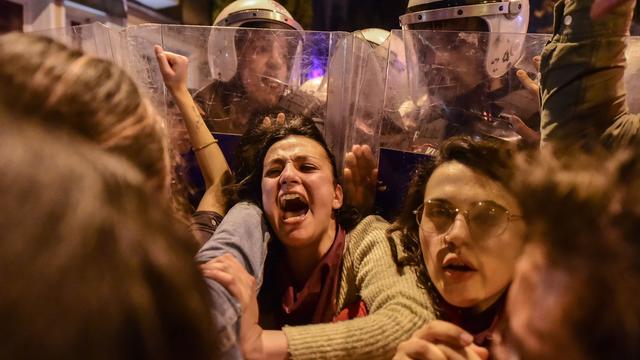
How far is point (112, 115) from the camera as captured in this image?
0.58m

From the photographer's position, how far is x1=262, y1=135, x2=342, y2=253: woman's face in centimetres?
117

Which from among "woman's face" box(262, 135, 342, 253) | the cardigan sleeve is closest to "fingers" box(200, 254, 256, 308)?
the cardigan sleeve

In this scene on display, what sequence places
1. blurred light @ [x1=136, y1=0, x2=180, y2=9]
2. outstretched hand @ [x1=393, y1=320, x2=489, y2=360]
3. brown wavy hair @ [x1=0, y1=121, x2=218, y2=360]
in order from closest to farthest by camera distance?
brown wavy hair @ [x1=0, y1=121, x2=218, y2=360] → outstretched hand @ [x1=393, y1=320, x2=489, y2=360] → blurred light @ [x1=136, y1=0, x2=180, y2=9]

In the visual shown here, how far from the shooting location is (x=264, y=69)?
1.47 m

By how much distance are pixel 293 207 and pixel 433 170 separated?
36 cm

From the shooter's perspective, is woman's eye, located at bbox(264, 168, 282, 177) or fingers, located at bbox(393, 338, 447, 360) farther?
woman's eye, located at bbox(264, 168, 282, 177)

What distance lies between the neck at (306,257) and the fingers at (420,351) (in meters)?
0.44

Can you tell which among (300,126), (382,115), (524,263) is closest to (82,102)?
(524,263)

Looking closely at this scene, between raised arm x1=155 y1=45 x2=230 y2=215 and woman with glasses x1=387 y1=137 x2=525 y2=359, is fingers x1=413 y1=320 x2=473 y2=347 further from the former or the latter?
raised arm x1=155 y1=45 x2=230 y2=215

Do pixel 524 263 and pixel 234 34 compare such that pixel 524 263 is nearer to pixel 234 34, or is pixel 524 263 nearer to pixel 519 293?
pixel 519 293

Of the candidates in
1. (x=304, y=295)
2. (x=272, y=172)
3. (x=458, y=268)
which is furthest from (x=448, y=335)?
(x=272, y=172)

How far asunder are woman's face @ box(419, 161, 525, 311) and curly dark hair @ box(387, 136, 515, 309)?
1.0 inches

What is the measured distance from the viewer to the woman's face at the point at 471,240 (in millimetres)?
837

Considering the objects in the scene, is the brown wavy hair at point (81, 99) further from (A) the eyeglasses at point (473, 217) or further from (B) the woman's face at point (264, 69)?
(B) the woman's face at point (264, 69)
